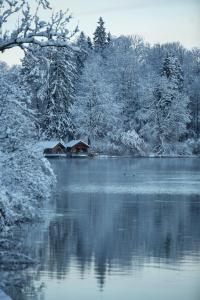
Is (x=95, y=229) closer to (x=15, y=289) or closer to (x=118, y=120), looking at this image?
(x=15, y=289)

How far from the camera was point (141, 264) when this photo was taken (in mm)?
16750

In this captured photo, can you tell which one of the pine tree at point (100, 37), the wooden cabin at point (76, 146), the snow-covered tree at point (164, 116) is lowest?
the wooden cabin at point (76, 146)

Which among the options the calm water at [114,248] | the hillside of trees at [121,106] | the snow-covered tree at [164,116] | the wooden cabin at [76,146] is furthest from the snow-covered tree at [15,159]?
the snow-covered tree at [164,116]

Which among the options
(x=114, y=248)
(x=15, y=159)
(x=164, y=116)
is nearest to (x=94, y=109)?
(x=164, y=116)

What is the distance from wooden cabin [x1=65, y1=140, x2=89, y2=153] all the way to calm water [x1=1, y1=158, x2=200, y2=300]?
155 feet

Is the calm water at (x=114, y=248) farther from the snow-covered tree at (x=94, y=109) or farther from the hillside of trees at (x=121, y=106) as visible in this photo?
the snow-covered tree at (x=94, y=109)

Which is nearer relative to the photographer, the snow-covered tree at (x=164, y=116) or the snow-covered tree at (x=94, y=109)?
the snow-covered tree at (x=94, y=109)

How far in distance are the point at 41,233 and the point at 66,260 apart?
158 inches

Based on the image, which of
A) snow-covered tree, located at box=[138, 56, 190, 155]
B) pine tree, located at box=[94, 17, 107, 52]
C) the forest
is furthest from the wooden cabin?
pine tree, located at box=[94, 17, 107, 52]

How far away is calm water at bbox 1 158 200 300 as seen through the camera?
14086 millimetres

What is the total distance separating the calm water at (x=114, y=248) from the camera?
14086 mm

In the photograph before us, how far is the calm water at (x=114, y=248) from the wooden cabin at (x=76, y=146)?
4722cm

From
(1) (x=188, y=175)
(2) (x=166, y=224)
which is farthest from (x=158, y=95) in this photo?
(2) (x=166, y=224)

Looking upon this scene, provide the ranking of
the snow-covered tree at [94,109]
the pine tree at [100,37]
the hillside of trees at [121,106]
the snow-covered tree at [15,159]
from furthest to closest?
the pine tree at [100,37] → the snow-covered tree at [94,109] → the hillside of trees at [121,106] → the snow-covered tree at [15,159]
